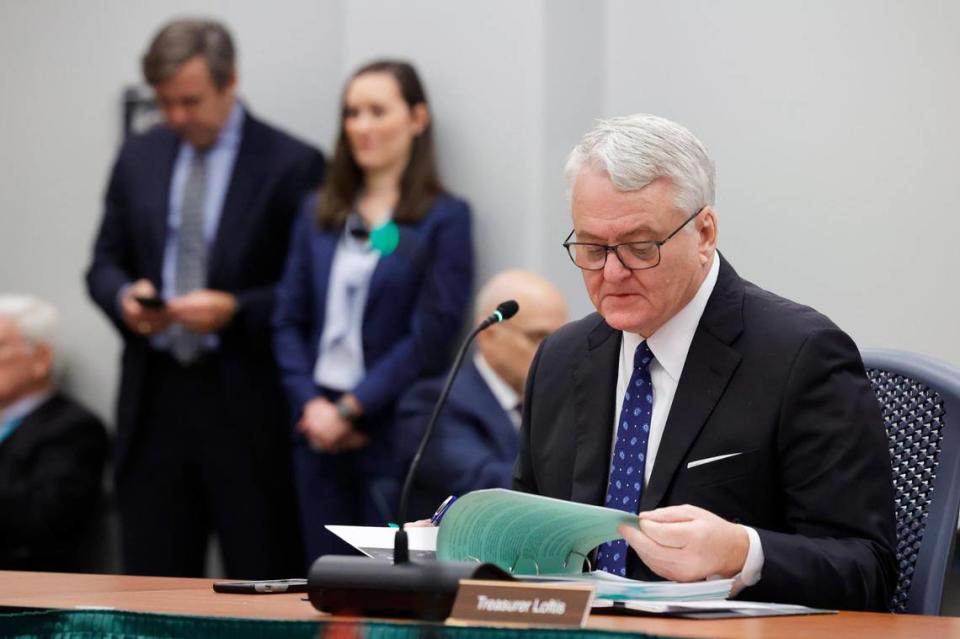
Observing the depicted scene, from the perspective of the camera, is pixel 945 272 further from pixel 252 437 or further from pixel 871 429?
A: pixel 252 437

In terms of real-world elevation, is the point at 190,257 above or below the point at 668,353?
below

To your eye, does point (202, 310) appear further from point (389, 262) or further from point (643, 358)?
point (643, 358)

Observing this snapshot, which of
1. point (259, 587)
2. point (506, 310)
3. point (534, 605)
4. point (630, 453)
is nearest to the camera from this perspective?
point (534, 605)

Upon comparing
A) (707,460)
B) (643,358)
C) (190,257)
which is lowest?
(190,257)

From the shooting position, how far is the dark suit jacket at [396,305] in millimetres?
4516

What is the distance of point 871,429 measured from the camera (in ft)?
7.50

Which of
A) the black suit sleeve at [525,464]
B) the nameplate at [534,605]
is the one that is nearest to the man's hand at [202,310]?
the black suit sleeve at [525,464]

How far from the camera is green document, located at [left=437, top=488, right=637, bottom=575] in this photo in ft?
6.43

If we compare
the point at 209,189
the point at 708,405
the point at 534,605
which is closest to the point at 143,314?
the point at 209,189

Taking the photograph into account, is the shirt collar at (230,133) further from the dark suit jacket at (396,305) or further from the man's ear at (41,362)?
the man's ear at (41,362)

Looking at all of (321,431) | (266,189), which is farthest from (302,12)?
(321,431)

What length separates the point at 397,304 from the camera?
4.55 m

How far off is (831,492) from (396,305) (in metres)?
2.46

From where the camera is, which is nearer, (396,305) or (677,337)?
(677,337)
